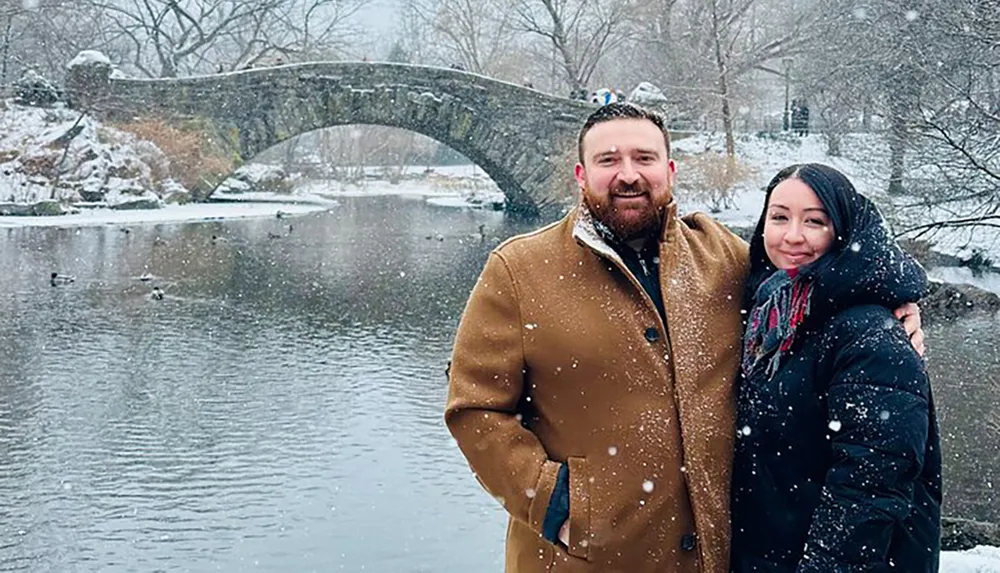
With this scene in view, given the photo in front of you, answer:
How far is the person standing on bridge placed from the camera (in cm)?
200

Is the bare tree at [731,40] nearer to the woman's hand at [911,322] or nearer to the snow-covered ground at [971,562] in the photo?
the snow-covered ground at [971,562]

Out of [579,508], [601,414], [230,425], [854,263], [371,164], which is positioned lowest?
[230,425]

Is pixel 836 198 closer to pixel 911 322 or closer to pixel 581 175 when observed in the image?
pixel 911 322

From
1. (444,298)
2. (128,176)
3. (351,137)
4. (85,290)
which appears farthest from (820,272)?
(351,137)

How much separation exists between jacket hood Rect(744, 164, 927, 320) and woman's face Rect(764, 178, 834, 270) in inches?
0.8

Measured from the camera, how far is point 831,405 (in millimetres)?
1812

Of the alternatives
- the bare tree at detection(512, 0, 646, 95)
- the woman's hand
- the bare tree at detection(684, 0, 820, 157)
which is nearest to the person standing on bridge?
the woman's hand

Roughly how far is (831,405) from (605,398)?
433 millimetres

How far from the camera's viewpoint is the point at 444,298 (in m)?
11.6

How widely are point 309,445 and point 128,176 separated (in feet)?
55.1

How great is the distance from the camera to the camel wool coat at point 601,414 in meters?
2.00

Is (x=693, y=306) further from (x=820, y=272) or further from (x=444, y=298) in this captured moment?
(x=444, y=298)

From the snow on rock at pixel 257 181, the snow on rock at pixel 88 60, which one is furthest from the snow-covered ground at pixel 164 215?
the snow on rock at pixel 257 181

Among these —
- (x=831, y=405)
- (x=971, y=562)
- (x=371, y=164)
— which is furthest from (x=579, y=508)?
(x=371, y=164)
